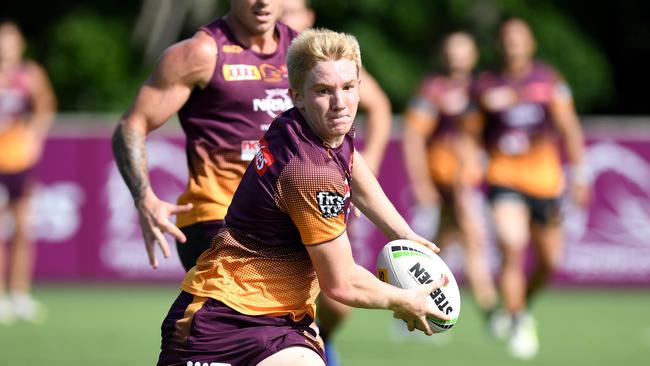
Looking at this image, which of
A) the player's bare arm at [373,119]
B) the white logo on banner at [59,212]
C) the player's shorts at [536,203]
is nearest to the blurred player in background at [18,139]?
the white logo on banner at [59,212]

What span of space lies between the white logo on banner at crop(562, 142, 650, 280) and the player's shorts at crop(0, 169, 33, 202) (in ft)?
20.8

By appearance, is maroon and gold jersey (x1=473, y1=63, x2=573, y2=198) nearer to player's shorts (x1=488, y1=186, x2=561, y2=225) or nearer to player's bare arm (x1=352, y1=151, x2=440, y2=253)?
player's shorts (x1=488, y1=186, x2=561, y2=225)

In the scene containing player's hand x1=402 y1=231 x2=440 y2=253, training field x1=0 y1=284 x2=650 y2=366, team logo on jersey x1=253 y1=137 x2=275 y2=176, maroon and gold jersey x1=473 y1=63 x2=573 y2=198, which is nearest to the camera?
team logo on jersey x1=253 y1=137 x2=275 y2=176

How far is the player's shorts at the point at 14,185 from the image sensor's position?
45.2 ft

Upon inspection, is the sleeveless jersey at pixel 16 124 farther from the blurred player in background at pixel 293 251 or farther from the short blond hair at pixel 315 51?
the short blond hair at pixel 315 51

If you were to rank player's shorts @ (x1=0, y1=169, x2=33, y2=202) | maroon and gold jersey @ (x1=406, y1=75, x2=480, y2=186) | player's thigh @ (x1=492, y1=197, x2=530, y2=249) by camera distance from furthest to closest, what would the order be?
1. maroon and gold jersey @ (x1=406, y1=75, x2=480, y2=186)
2. player's shorts @ (x1=0, y1=169, x2=33, y2=202)
3. player's thigh @ (x1=492, y1=197, x2=530, y2=249)

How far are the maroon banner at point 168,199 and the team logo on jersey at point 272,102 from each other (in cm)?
918

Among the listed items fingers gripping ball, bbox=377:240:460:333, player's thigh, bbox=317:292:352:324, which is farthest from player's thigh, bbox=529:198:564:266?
fingers gripping ball, bbox=377:240:460:333

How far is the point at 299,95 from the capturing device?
528cm

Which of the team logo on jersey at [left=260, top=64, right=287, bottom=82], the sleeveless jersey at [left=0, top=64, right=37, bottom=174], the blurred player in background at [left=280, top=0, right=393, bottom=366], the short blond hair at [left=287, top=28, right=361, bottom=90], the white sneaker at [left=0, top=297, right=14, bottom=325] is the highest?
the short blond hair at [left=287, top=28, right=361, bottom=90]

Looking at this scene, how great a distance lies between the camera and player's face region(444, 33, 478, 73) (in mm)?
13656

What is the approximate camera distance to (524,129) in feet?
39.7

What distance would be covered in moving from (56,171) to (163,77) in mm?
10269

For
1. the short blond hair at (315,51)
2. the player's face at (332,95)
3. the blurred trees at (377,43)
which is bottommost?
the blurred trees at (377,43)
